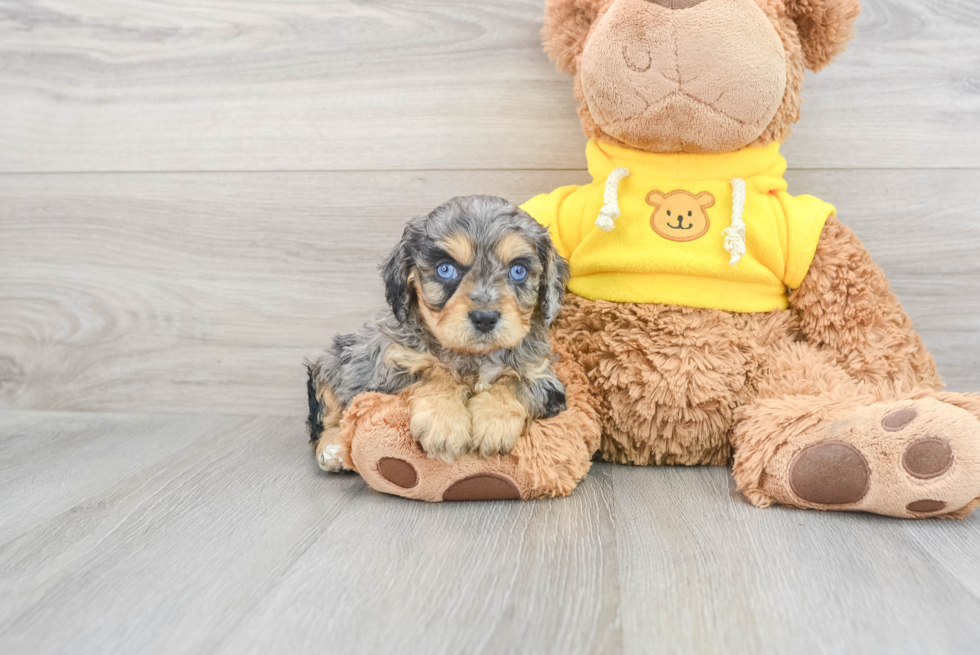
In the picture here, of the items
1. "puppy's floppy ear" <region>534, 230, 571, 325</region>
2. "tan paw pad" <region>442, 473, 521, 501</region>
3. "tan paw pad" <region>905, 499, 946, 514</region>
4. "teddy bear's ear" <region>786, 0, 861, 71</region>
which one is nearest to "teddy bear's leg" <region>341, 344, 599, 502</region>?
"tan paw pad" <region>442, 473, 521, 501</region>

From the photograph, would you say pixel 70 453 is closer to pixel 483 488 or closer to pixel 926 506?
pixel 483 488

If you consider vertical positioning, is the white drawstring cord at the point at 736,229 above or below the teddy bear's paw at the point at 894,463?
above

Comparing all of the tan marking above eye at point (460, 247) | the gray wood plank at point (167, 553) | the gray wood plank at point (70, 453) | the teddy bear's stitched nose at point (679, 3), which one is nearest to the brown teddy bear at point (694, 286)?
the teddy bear's stitched nose at point (679, 3)

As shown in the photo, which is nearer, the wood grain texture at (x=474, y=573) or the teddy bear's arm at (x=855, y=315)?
the wood grain texture at (x=474, y=573)

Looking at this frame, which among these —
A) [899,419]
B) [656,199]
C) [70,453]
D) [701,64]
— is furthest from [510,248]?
[70,453]

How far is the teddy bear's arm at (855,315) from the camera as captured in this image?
1602 millimetres

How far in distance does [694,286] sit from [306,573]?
102cm

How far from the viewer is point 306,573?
1179 millimetres

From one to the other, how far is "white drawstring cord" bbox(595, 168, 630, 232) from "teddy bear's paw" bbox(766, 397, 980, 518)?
60 centimetres

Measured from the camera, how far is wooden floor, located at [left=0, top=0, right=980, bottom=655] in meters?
1.13

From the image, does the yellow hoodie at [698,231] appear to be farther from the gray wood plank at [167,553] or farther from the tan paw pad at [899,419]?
the gray wood plank at [167,553]

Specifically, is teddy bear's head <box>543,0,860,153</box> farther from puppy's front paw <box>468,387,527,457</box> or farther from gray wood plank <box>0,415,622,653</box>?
gray wood plank <box>0,415,622,653</box>

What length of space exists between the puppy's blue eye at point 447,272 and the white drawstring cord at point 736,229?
615 mm

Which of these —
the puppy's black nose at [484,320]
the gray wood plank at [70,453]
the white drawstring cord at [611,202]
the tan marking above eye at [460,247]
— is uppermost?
the white drawstring cord at [611,202]
